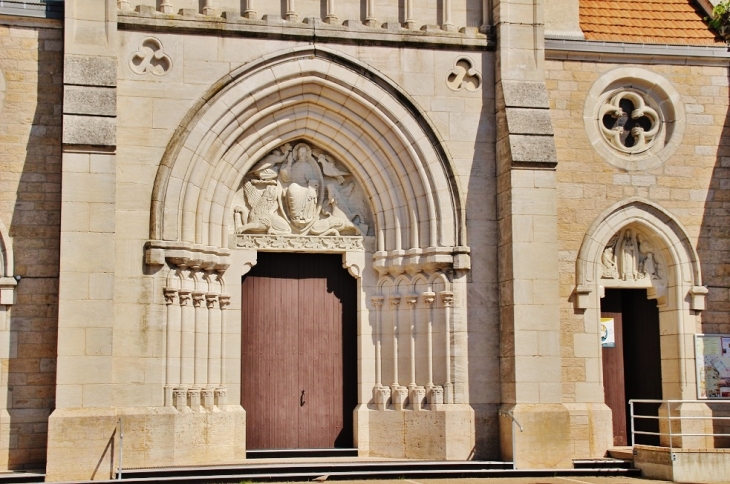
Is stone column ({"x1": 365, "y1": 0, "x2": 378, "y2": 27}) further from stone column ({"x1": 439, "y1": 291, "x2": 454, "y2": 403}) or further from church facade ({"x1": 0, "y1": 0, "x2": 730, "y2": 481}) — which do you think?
stone column ({"x1": 439, "y1": 291, "x2": 454, "y2": 403})

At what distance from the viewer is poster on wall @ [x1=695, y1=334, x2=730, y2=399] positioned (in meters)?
15.2

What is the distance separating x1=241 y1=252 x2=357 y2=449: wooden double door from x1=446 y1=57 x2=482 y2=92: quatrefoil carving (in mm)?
2954

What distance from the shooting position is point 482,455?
14.2m

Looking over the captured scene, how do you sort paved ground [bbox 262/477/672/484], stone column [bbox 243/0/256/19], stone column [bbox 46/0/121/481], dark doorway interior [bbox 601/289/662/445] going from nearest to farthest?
stone column [bbox 46/0/121/481], paved ground [bbox 262/477/672/484], stone column [bbox 243/0/256/19], dark doorway interior [bbox 601/289/662/445]

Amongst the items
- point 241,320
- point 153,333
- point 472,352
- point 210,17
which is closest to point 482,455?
point 472,352

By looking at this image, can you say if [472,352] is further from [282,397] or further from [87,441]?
[87,441]

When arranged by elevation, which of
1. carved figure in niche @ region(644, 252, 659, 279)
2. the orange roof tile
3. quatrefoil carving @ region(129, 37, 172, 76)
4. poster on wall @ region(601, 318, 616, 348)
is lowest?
poster on wall @ region(601, 318, 616, 348)

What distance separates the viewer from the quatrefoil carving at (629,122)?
15477 mm

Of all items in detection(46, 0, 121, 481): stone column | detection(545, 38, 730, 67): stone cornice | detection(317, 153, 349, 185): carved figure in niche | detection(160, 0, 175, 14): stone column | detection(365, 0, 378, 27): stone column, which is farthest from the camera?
detection(545, 38, 730, 67): stone cornice

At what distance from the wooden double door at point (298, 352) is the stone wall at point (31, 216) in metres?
2.71

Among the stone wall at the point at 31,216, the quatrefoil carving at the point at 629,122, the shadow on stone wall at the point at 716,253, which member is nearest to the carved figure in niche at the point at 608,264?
the shadow on stone wall at the point at 716,253

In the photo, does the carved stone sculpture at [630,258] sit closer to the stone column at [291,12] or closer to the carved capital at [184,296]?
the stone column at [291,12]

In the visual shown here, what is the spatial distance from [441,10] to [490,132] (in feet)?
6.19

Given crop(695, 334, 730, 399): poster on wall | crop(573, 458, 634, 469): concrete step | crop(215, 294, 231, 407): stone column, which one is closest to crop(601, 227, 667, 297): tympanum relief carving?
crop(695, 334, 730, 399): poster on wall
